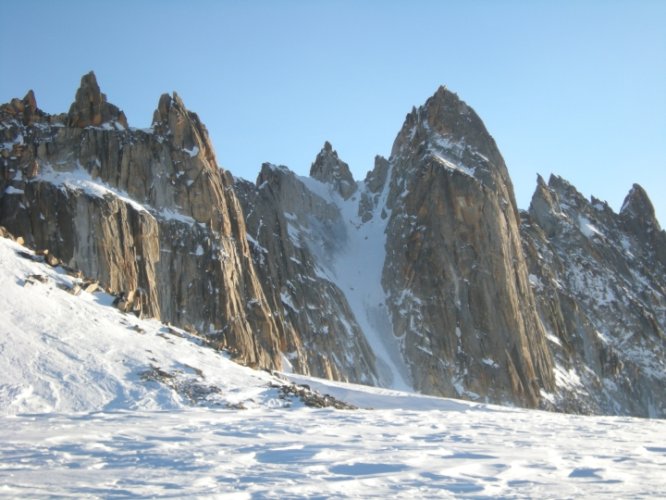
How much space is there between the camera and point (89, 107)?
52969 millimetres

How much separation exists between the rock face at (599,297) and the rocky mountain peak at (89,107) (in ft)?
167

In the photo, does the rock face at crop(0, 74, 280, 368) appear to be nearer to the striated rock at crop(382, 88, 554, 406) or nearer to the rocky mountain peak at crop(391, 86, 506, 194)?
the striated rock at crop(382, 88, 554, 406)

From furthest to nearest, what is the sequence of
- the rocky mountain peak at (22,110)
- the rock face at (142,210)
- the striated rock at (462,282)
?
1. the striated rock at (462,282)
2. the rocky mountain peak at (22,110)
3. the rock face at (142,210)

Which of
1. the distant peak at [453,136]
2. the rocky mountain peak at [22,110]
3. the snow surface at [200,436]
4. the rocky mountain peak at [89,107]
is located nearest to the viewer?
the snow surface at [200,436]

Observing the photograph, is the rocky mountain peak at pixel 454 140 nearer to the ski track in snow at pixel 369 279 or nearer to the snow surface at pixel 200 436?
the ski track in snow at pixel 369 279

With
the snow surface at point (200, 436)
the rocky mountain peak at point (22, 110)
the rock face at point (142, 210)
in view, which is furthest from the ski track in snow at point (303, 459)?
the rocky mountain peak at point (22, 110)

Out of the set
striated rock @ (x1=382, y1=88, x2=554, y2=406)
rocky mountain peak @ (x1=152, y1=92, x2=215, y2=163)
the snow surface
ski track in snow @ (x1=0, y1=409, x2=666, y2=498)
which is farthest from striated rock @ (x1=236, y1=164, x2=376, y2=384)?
ski track in snow @ (x1=0, y1=409, x2=666, y2=498)

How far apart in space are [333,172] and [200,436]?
9497cm

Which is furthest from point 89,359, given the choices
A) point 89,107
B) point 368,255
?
point 368,255

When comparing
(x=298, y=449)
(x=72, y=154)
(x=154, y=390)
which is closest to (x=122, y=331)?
(x=154, y=390)

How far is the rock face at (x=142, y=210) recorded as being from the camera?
44.5 meters

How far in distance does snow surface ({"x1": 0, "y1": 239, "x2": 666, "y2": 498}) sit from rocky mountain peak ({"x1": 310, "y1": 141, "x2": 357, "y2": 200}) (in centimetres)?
7877

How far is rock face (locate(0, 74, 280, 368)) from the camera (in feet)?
146

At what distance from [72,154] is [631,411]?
68.4 m
